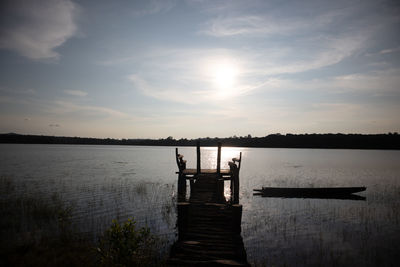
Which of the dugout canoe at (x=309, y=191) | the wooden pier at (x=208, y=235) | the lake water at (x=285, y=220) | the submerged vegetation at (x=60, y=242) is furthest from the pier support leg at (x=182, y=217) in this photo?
the dugout canoe at (x=309, y=191)

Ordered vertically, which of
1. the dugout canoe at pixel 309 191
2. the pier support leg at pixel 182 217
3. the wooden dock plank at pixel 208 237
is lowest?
the dugout canoe at pixel 309 191

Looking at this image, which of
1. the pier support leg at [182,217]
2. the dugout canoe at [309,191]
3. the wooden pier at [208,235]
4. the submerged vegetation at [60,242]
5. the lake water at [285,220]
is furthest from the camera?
the dugout canoe at [309,191]

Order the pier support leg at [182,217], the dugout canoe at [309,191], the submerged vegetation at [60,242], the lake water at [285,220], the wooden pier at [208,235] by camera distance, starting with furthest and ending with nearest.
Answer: the dugout canoe at [309,191] < the lake water at [285,220] < the pier support leg at [182,217] < the wooden pier at [208,235] < the submerged vegetation at [60,242]

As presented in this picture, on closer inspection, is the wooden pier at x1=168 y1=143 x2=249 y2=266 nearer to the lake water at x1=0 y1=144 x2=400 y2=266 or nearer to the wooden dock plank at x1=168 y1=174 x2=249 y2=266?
the wooden dock plank at x1=168 y1=174 x2=249 y2=266

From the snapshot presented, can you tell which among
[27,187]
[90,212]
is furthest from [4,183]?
[90,212]

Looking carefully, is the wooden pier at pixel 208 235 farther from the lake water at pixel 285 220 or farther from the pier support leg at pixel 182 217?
the lake water at pixel 285 220

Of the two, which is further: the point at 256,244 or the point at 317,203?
the point at 317,203

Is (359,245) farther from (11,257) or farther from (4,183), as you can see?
(4,183)

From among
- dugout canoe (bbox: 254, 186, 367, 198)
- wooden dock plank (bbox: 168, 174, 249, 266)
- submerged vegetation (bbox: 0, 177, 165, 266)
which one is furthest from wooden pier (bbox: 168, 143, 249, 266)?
dugout canoe (bbox: 254, 186, 367, 198)

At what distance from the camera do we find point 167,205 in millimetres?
19266

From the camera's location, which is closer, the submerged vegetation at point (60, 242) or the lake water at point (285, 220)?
the submerged vegetation at point (60, 242)

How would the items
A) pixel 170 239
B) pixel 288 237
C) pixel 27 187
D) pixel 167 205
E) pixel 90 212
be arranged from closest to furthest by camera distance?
pixel 170 239 < pixel 288 237 < pixel 90 212 < pixel 167 205 < pixel 27 187

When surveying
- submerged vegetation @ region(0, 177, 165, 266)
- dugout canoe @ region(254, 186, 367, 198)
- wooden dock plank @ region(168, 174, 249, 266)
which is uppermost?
wooden dock plank @ region(168, 174, 249, 266)

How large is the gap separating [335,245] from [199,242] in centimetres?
817
